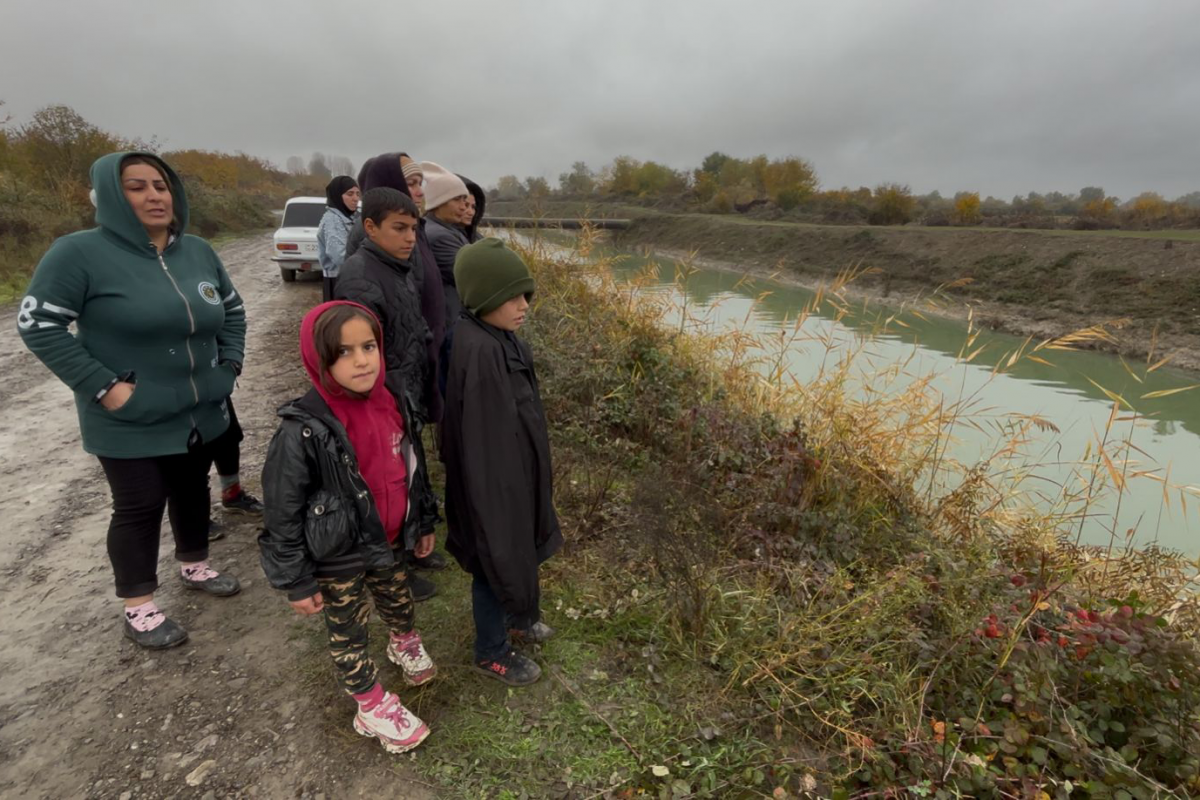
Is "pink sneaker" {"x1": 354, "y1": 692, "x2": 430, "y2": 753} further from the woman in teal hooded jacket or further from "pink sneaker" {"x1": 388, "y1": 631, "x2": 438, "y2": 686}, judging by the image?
the woman in teal hooded jacket

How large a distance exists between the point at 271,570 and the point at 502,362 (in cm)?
85

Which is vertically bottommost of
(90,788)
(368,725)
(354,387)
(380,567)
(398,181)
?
(90,788)

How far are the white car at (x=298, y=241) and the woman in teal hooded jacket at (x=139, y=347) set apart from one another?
771 centimetres

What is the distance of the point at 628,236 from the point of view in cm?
3338

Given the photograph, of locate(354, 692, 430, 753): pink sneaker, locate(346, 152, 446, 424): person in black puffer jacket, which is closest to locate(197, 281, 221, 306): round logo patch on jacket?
locate(346, 152, 446, 424): person in black puffer jacket

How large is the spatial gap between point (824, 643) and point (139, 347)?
103 inches

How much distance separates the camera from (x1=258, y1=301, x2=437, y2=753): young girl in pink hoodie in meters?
1.59

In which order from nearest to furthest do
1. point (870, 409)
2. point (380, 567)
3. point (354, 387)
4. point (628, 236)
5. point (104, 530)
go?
point (354, 387) → point (380, 567) → point (104, 530) → point (870, 409) → point (628, 236)

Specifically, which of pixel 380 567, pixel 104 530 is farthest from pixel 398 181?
pixel 104 530

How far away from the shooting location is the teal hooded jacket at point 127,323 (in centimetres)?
182

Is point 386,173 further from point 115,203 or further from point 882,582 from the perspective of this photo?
point 882,582

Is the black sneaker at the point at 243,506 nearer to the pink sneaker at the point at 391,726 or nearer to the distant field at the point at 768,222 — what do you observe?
the pink sneaker at the point at 391,726

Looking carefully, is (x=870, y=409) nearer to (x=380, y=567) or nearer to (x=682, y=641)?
(x=682, y=641)

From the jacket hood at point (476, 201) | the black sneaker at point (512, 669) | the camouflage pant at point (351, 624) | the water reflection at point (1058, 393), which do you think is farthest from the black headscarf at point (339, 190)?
the black sneaker at point (512, 669)
